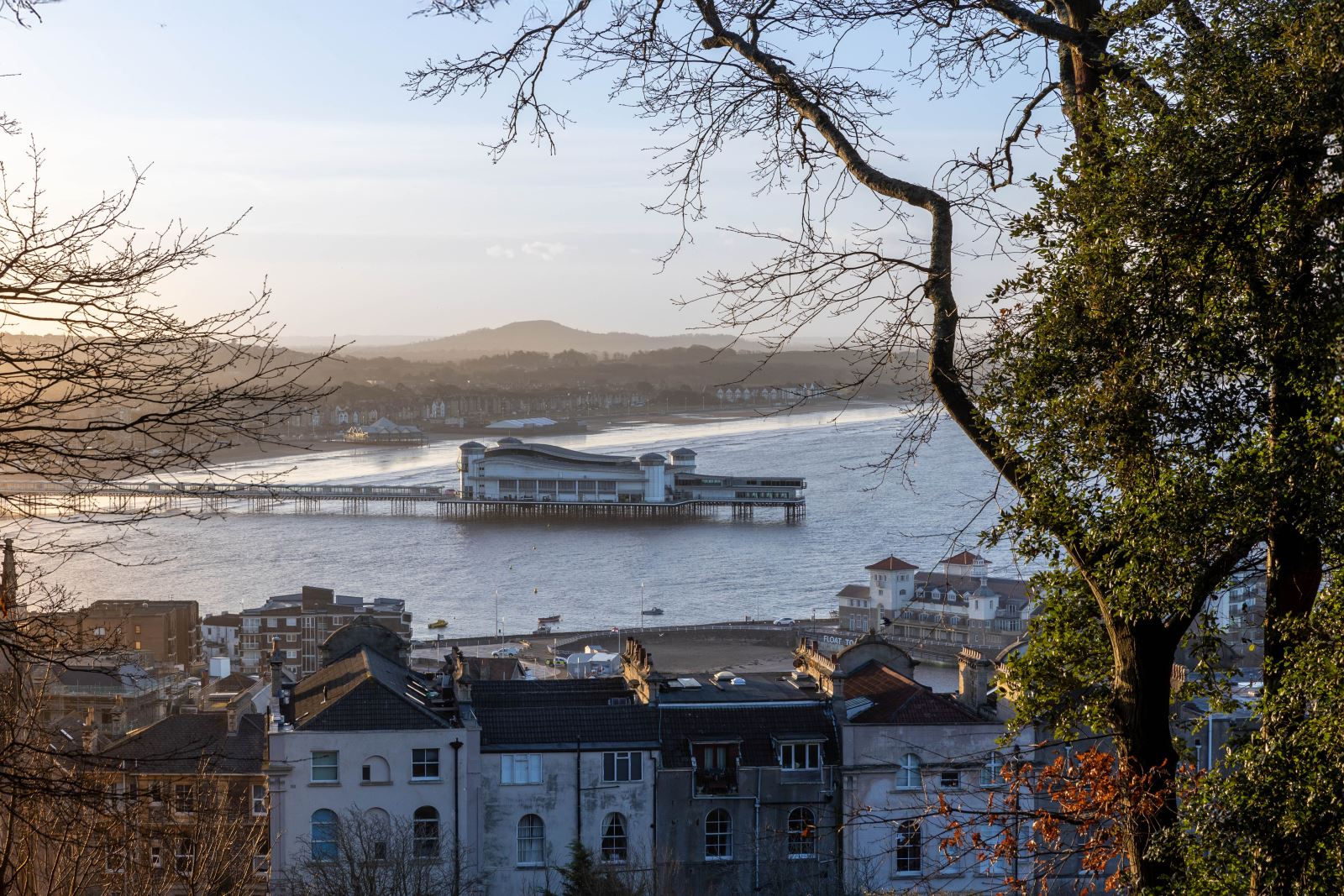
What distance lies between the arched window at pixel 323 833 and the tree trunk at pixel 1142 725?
637 centimetres

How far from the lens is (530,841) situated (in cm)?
861

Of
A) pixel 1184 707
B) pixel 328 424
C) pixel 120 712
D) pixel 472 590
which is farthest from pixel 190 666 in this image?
pixel 328 424

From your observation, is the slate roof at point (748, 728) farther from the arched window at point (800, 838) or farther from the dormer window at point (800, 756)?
the arched window at point (800, 838)

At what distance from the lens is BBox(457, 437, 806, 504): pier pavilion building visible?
152 feet

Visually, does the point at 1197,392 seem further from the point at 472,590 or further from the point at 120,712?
Result: the point at 472,590

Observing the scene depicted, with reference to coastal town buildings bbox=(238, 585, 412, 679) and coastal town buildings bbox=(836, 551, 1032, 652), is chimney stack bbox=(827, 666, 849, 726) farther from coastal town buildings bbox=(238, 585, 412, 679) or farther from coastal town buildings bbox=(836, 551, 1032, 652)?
coastal town buildings bbox=(836, 551, 1032, 652)

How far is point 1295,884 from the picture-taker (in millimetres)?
2311

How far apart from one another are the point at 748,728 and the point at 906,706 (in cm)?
100

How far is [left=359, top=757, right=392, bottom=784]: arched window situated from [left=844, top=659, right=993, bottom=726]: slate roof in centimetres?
283

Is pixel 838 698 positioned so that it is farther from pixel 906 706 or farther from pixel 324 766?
pixel 324 766

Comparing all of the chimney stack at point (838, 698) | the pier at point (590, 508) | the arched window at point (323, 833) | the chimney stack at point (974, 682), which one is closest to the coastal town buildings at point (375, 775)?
the arched window at point (323, 833)

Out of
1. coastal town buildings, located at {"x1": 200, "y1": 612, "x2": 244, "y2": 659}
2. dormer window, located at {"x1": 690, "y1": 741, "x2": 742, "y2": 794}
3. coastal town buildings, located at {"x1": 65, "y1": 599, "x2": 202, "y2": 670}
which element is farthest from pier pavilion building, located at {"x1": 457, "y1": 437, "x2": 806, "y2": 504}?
dormer window, located at {"x1": 690, "y1": 741, "x2": 742, "y2": 794}

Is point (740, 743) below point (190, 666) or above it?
above

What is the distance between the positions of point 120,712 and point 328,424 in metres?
64.8
